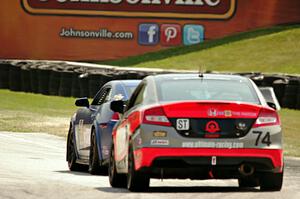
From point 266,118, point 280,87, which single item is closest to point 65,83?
point 280,87

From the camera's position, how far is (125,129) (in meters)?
12.6

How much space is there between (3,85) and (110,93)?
23.9 metres

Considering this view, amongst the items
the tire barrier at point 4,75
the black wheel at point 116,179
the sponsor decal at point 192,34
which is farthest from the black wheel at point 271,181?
the sponsor decal at point 192,34

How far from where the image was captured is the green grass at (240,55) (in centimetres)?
4156

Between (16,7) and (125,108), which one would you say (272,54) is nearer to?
(16,7)

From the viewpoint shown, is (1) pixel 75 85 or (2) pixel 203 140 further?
(1) pixel 75 85

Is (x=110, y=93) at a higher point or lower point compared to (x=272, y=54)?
higher

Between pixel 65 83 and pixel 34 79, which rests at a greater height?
pixel 65 83

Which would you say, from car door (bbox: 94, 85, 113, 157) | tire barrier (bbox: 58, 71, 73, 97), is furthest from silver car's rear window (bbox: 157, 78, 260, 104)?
tire barrier (bbox: 58, 71, 73, 97)

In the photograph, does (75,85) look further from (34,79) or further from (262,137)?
(262,137)

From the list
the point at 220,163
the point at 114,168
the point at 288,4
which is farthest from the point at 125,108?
the point at 288,4

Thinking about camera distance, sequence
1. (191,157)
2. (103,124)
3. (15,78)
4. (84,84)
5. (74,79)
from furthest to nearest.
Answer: (15,78), (74,79), (84,84), (103,124), (191,157)

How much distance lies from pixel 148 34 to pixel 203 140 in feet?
122

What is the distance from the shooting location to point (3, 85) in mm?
38844
